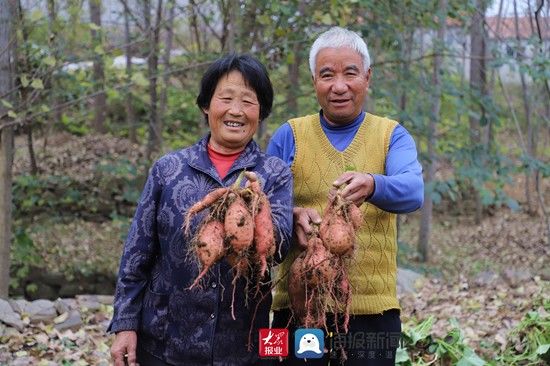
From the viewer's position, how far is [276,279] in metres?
2.37

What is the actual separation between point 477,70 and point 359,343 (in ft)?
31.2

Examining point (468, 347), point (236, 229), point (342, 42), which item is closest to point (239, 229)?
point (236, 229)

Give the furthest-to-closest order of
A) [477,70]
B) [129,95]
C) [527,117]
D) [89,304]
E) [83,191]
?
[527,117]
[477,70]
[83,191]
[129,95]
[89,304]

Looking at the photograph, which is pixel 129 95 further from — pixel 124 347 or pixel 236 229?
pixel 236 229

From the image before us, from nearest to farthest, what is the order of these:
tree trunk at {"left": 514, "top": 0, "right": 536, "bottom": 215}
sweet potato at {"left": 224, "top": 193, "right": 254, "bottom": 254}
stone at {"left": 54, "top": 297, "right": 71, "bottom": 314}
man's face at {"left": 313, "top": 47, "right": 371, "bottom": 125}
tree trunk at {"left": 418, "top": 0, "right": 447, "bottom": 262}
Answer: sweet potato at {"left": 224, "top": 193, "right": 254, "bottom": 254} < man's face at {"left": 313, "top": 47, "right": 371, "bottom": 125} < stone at {"left": 54, "top": 297, "right": 71, "bottom": 314} < tree trunk at {"left": 514, "top": 0, "right": 536, "bottom": 215} < tree trunk at {"left": 418, "top": 0, "right": 447, "bottom": 262}

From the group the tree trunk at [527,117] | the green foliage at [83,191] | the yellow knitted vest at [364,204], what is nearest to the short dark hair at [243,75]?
the yellow knitted vest at [364,204]

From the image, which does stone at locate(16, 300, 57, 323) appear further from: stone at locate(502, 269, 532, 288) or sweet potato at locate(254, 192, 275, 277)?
stone at locate(502, 269, 532, 288)

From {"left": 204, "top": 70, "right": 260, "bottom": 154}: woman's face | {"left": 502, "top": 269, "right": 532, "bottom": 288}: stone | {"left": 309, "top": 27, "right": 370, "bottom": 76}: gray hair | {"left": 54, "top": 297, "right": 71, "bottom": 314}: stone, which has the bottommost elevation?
{"left": 54, "top": 297, "right": 71, "bottom": 314}: stone

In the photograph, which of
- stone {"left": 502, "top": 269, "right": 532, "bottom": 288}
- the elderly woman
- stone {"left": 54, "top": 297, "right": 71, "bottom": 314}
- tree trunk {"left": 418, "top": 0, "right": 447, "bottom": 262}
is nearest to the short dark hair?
the elderly woman

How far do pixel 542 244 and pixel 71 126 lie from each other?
7.79 metres

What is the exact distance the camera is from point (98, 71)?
6.61 meters

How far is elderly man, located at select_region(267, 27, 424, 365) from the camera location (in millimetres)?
2361

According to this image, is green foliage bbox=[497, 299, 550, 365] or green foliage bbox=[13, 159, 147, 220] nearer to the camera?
green foliage bbox=[497, 299, 550, 365]

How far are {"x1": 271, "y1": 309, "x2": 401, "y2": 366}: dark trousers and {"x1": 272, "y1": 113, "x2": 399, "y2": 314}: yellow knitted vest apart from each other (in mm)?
43
